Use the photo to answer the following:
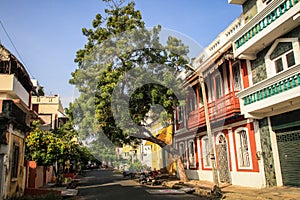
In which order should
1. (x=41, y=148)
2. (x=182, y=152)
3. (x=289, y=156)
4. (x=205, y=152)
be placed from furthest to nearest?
(x=182, y=152)
(x=205, y=152)
(x=41, y=148)
(x=289, y=156)

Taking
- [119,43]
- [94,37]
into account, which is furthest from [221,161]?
[94,37]

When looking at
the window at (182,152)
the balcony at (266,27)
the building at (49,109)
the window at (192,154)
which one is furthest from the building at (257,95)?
the building at (49,109)

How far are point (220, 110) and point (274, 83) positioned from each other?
4720 mm

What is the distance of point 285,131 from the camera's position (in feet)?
42.9

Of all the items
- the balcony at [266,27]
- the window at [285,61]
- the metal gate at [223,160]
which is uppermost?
the balcony at [266,27]

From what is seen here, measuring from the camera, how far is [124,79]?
18.5 meters

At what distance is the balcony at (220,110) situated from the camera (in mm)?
15233

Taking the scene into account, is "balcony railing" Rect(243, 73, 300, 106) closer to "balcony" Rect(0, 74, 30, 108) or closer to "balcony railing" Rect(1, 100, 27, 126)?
"balcony railing" Rect(1, 100, 27, 126)

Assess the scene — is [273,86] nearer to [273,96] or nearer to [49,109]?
[273,96]

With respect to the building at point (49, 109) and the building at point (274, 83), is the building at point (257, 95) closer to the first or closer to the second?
the building at point (274, 83)

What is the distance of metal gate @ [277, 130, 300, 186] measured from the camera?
12.4 metres

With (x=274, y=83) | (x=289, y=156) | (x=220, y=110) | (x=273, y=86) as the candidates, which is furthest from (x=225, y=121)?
(x=274, y=83)

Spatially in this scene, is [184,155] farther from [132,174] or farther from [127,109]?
[132,174]

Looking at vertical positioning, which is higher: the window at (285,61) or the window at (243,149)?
the window at (285,61)
